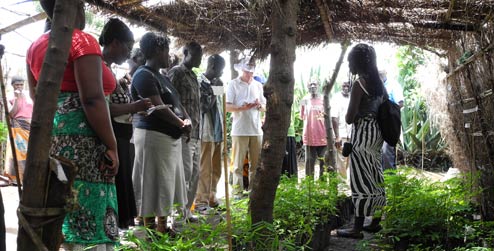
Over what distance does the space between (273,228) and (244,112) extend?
3725 millimetres

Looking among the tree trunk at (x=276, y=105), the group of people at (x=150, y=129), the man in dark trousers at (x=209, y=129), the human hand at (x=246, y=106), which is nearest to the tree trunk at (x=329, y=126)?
the group of people at (x=150, y=129)

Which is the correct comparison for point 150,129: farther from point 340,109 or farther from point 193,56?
point 340,109

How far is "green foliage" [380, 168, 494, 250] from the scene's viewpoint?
12.0 feet

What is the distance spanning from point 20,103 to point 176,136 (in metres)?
5.12

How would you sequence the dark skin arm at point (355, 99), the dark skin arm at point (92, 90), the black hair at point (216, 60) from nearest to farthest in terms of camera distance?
the dark skin arm at point (92, 90) → the dark skin arm at point (355, 99) → the black hair at point (216, 60)

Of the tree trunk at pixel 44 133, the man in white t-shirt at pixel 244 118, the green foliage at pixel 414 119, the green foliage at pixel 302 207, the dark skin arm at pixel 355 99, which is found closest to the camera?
the tree trunk at pixel 44 133

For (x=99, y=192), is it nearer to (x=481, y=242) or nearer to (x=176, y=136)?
(x=176, y=136)

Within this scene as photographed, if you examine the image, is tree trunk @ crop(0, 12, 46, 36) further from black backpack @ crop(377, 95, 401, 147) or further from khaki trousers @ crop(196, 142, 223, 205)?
black backpack @ crop(377, 95, 401, 147)

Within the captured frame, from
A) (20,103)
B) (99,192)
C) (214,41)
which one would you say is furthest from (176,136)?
(20,103)

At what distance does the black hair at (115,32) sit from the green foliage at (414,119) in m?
9.35

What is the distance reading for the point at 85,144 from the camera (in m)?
2.27

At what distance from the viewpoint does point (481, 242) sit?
11.5 feet

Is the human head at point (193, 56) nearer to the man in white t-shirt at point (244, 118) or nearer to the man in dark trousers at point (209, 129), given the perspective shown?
the man in dark trousers at point (209, 129)

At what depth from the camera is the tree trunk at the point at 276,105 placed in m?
2.88
